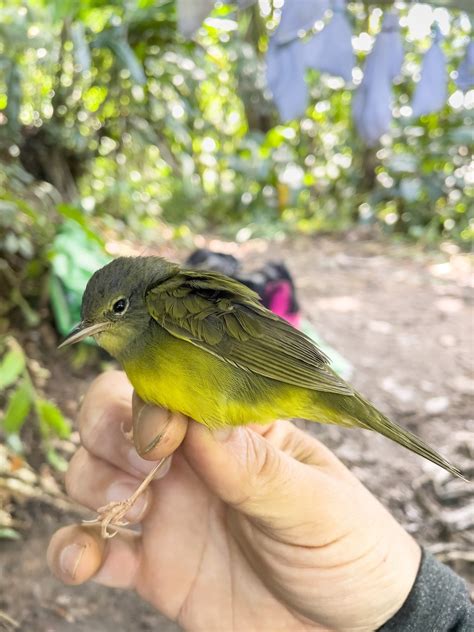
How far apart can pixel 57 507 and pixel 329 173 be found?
8.30 meters

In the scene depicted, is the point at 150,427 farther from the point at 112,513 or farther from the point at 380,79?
the point at 380,79

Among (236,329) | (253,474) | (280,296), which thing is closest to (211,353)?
(236,329)

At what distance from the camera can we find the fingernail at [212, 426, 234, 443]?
4.63 ft

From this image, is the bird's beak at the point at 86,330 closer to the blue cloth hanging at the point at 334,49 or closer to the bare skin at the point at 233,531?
the bare skin at the point at 233,531

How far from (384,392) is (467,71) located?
2714 millimetres

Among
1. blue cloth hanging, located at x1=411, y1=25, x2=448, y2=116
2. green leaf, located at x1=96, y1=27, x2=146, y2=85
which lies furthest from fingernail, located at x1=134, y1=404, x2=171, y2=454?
green leaf, located at x1=96, y1=27, x2=146, y2=85

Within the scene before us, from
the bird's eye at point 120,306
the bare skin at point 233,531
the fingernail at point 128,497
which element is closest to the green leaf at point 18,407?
the bare skin at point 233,531

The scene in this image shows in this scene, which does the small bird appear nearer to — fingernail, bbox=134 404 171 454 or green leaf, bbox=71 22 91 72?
fingernail, bbox=134 404 171 454

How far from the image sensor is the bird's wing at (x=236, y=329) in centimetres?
145

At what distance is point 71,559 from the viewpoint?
1.60 metres

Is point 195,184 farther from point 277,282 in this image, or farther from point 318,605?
point 318,605

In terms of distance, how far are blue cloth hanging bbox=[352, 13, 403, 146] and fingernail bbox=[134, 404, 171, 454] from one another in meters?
0.84

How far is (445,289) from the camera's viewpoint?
19.7 feet

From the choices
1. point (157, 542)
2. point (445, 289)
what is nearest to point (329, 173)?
point (445, 289)
